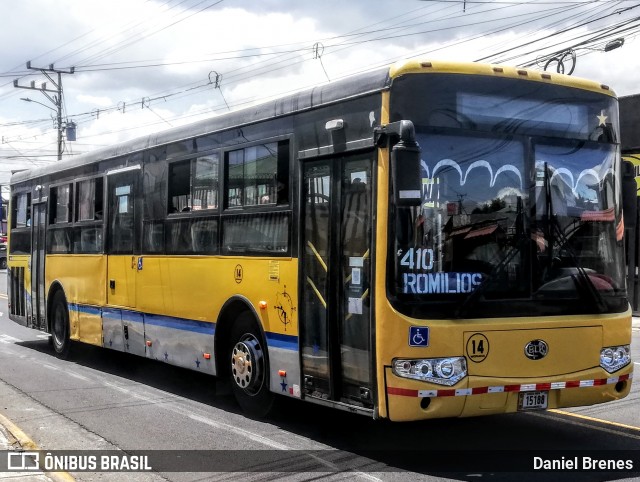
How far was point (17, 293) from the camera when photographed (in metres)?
16.1

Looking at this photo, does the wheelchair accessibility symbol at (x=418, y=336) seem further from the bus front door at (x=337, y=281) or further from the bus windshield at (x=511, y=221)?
the bus front door at (x=337, y=281)

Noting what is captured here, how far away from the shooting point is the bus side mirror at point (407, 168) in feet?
20.8

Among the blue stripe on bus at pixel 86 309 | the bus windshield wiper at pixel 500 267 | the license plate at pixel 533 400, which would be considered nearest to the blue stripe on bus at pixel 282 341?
the bus windshield wiper at pixel 500 267

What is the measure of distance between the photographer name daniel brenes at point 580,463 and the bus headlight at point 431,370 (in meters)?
1.04

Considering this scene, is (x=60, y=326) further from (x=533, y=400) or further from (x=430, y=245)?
A: (x=533, y=400)

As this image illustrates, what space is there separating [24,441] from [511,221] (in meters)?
4.80

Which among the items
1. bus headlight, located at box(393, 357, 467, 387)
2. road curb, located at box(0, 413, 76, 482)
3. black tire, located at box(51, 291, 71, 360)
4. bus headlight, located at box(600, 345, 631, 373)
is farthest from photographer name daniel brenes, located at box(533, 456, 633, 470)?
black tire, located at box(51, 291, 71, 360)

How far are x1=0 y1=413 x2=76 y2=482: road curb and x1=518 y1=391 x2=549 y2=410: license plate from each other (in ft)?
11.9

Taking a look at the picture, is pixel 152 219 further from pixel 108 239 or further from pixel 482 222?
pixel 482 222

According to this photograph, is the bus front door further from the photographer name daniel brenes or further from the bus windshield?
the photographer name daniel brenes

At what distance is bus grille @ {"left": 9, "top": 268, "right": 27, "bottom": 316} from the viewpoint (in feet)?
52.0

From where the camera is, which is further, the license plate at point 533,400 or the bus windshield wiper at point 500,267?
the license plate at point 533,400

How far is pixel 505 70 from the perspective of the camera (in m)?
7.25

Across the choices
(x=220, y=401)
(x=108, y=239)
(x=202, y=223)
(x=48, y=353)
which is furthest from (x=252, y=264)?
(x=48, y=353)
